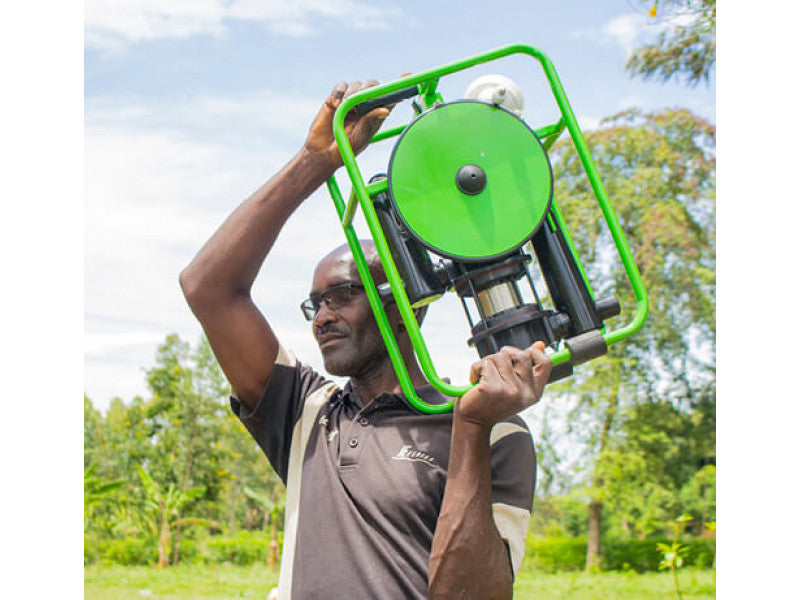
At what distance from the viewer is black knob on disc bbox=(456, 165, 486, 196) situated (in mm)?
1666

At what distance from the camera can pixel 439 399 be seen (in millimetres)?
2143

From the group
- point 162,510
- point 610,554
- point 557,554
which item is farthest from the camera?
point 557,554

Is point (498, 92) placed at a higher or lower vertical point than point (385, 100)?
lower

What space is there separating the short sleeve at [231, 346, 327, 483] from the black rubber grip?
738mm

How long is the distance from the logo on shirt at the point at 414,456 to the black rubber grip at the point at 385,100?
0.83m

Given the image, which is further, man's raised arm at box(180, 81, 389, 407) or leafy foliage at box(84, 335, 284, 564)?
leafy foliage at box(84, 335, 284, 564)

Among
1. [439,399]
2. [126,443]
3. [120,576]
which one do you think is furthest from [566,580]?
[439,399]

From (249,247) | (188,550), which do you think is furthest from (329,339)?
(188,550)

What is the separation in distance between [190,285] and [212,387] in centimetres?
1906

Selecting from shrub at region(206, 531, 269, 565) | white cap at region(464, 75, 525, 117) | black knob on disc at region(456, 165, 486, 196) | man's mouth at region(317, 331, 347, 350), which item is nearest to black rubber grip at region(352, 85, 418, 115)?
white cap at region(464, 75, 525, 117)

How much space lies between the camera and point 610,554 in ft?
68.0

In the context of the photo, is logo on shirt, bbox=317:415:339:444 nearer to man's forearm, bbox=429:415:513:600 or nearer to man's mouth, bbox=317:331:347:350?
man's mouth, bbox=317:331:347:350

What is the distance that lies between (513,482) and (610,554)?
20.5m

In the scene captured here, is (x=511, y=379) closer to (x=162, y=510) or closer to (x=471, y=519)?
(x=471, y=519)
